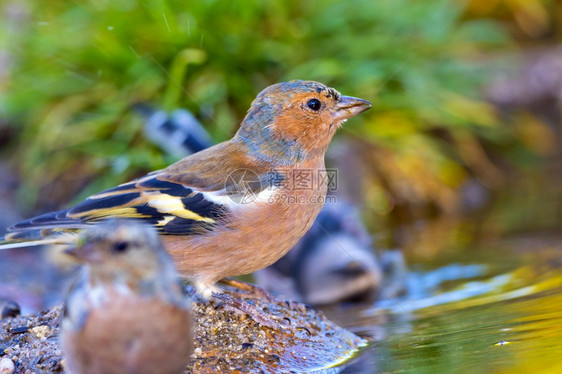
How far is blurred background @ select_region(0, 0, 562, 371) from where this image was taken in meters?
6.87

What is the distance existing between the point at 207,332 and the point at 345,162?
4.30m

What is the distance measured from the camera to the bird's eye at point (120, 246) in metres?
2.26

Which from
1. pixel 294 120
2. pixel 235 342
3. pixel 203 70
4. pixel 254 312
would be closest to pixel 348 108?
pixel 294 120

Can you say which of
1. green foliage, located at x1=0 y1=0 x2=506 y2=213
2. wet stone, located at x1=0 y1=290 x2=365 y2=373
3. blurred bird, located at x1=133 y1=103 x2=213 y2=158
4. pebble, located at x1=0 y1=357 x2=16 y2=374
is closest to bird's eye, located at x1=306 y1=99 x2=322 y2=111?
wet stone, located at x1=0 y1=290 x2=365 y2=373

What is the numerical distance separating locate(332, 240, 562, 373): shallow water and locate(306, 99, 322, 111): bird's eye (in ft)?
3.79

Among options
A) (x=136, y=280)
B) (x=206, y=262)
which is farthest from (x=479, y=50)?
(x=136, y=280)

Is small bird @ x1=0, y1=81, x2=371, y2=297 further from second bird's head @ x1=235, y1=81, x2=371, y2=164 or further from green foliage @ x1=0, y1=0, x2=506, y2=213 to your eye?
green foliage @ x1=0, y1=0, x2=506, y2=213

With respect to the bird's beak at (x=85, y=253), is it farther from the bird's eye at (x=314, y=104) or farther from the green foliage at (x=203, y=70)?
the green foliage at (x=203, y=70)

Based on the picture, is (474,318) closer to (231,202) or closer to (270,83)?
(231,202)

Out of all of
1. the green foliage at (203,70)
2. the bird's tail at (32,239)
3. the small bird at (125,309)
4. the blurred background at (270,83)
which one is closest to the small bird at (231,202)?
the bird's tail at (32,239)

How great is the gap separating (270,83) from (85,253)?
5175 millimetres

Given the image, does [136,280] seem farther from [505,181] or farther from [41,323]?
[505,181]

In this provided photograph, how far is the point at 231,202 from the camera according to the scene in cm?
352

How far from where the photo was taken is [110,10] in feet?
23.8
